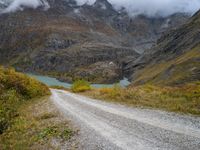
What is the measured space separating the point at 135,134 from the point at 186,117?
566 centimetres

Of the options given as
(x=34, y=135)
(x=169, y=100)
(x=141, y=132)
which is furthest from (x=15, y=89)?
(x=141, y=132)

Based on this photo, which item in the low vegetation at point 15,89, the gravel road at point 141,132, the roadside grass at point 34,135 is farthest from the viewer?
the low vegetation at point 15,89

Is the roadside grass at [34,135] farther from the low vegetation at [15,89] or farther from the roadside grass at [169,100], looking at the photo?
the low vegetation at [15,89]

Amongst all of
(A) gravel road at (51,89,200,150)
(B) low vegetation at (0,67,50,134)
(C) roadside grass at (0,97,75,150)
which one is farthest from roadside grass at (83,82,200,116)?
(B) low vegetation at (0,67,50,134)

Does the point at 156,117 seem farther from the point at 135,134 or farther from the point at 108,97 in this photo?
the point at 108,97

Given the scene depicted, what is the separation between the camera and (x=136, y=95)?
117ft

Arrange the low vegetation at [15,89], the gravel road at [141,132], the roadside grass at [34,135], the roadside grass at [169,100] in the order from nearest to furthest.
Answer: the gravel road at [141,132]
the roadside grass at [34,135]
the roadside grass at [169,100]
the low vegetation at [15,89]

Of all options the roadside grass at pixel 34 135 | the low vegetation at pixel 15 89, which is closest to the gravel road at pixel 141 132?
the roadside grass at pixel 34 135

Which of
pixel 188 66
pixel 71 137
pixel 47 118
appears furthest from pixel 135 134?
pixel 188 66

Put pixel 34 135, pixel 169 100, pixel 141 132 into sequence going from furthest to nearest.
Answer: pixel 169 100, pixel 34 135, pixel 141 132

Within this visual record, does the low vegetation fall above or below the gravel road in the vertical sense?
above

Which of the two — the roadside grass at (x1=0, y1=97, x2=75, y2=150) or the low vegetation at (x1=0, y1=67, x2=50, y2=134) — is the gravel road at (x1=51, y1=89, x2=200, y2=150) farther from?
the low vegetation at (x1=0, y1=67, x2=50, y2=134)

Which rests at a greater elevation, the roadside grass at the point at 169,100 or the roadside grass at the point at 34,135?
the roadside grass at the point at 169,100

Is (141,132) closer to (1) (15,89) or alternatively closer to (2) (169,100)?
(2) (169,100)
